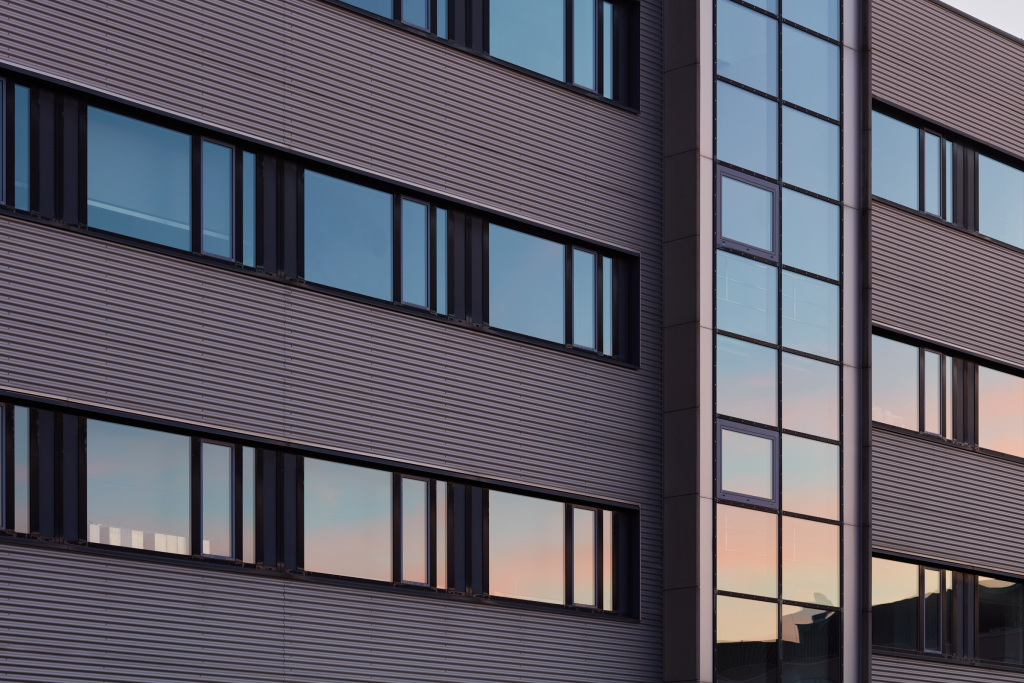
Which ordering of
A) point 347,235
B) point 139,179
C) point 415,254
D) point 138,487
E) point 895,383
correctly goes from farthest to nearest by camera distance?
point 895,383
point 415,254
point 347,235
point 139,179
point 138,487

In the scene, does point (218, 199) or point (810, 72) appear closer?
point (218, 199)

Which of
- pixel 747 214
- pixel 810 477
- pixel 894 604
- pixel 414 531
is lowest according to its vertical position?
pixel 894 604

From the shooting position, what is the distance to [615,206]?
Result: 25.6 metres

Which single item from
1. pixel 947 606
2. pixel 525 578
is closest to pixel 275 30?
pixel 525 578

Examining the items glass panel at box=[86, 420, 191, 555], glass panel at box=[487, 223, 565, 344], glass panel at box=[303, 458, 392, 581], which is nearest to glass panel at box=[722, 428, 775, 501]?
glass panel at box=[487, 223, 565, 344]

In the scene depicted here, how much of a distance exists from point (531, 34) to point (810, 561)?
10.3 m

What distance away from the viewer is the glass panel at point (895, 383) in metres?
29.8

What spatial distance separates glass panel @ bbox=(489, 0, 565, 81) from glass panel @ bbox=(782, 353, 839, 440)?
659cm

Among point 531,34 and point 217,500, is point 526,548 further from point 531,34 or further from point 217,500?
point 531,34

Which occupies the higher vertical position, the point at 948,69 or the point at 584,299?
the point at 948,69

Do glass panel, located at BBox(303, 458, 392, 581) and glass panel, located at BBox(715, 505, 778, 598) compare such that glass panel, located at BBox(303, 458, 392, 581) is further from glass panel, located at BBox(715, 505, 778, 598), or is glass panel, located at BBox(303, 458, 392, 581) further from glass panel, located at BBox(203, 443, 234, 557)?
glass panel, located at BBox(715, 505, 778, 598)

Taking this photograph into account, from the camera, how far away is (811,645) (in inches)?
1025

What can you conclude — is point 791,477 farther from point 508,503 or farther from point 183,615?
point 183,615

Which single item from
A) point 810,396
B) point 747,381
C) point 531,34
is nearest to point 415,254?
point 531,34
